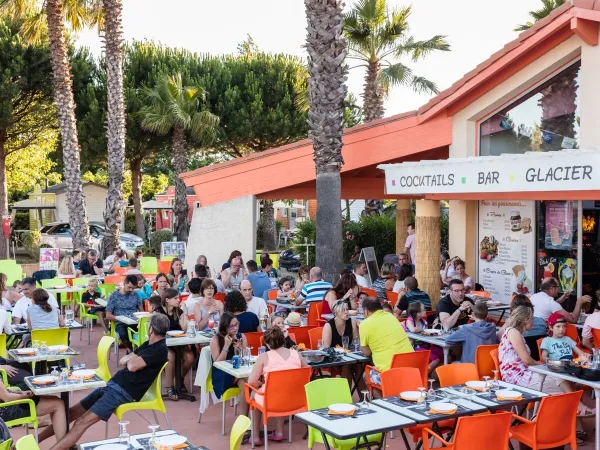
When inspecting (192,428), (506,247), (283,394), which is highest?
(506,247)

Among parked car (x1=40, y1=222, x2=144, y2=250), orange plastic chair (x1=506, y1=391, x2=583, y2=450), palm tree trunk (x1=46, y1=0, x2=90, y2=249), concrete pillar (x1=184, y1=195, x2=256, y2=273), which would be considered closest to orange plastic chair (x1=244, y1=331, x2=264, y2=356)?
orange plastic chair (x1=506, y1=391, x2=583, y2=450)

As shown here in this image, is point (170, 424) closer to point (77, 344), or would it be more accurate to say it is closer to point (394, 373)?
point (394, 373)

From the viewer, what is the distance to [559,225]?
12609 millimetres

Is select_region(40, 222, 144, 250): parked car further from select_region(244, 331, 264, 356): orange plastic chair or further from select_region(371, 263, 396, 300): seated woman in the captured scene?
select_region(244, 331, 264, 356): orange plastic chair

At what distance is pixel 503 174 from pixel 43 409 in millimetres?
6755

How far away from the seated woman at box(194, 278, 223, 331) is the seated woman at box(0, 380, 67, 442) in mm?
3017

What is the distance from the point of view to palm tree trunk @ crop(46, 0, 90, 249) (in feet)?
70.6

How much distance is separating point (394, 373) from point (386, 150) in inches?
339

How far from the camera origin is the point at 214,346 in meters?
8.37

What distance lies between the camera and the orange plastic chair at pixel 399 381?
692 cm

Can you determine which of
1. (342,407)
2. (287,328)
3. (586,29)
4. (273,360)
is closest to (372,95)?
(586,29)

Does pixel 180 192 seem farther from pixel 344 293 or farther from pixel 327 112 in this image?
pixel 344 293

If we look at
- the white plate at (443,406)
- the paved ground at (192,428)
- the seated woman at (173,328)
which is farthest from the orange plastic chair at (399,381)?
the seated woman at (173,328)

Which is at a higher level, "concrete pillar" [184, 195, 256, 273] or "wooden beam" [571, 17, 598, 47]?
"wooden beam" [571, 17, 598, 47]
